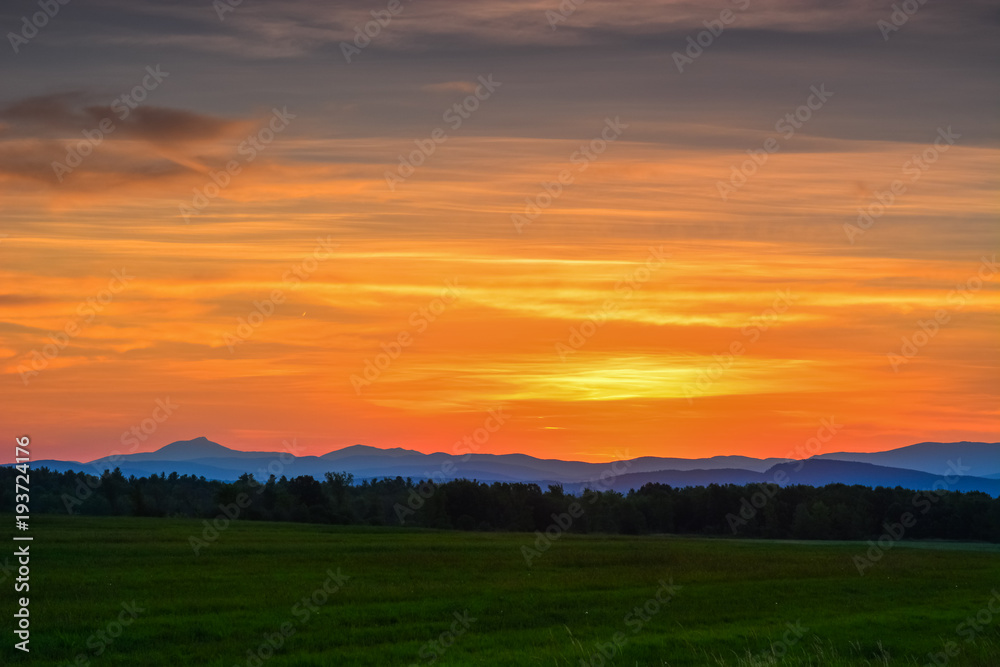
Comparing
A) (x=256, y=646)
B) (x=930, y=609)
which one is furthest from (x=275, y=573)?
(x=930, y=609)

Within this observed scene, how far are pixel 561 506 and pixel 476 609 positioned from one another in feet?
366

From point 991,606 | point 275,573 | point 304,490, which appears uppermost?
point 304,490

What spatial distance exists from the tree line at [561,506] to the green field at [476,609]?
7085 cm

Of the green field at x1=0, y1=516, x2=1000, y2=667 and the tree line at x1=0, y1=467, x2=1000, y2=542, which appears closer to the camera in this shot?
the green field at x1=0, y1=516, x2=1000, y2=667

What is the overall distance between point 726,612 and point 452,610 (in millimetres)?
9535

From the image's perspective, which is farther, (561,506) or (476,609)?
(561,506)

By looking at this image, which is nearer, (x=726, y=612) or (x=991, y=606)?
(x=726, y=612)

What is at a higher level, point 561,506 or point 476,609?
point 561,506

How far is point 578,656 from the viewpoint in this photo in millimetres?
21703

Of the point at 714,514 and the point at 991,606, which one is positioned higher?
the point at 714,514

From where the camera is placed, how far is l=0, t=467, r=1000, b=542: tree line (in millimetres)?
122750

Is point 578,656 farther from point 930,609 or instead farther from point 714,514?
point 714,514

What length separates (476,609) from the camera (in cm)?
3042

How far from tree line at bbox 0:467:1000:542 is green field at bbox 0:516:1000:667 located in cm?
7085
